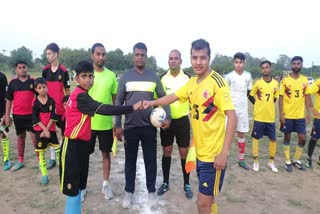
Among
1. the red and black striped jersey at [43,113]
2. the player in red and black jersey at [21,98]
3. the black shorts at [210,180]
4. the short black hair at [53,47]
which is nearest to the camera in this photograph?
the black shorts at [210,180]

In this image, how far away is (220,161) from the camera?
305 centimetres

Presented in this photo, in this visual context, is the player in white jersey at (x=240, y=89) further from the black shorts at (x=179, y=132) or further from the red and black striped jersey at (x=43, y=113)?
the red and black striped jersey at (x=43, y=113)

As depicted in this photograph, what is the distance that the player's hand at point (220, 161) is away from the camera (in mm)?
3035

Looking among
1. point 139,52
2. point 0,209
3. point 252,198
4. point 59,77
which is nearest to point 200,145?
point 139,52

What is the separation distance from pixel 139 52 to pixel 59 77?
2383 mm

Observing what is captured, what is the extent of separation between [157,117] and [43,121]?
2.61 metres

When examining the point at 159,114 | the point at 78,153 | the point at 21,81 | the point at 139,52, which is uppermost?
the point at 139,52

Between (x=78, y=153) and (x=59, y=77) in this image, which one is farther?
(x=59, y=77)

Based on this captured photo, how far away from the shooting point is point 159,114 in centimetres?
430

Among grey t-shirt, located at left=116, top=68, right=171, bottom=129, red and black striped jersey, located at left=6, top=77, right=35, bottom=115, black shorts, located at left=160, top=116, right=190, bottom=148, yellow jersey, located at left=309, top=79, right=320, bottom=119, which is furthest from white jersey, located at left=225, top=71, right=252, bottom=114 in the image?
red and black striped jersey, located at left=6, top=77, right=35, bottom=115

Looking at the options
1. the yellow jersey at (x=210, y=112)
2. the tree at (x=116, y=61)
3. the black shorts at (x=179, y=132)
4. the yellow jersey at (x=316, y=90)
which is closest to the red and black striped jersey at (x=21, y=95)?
the black shorts at (x=179, y=132)

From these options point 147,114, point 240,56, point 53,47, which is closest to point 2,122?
point 53,47

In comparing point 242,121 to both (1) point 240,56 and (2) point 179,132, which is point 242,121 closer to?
(1) point 240,56

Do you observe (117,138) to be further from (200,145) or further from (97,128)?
(200,145)
